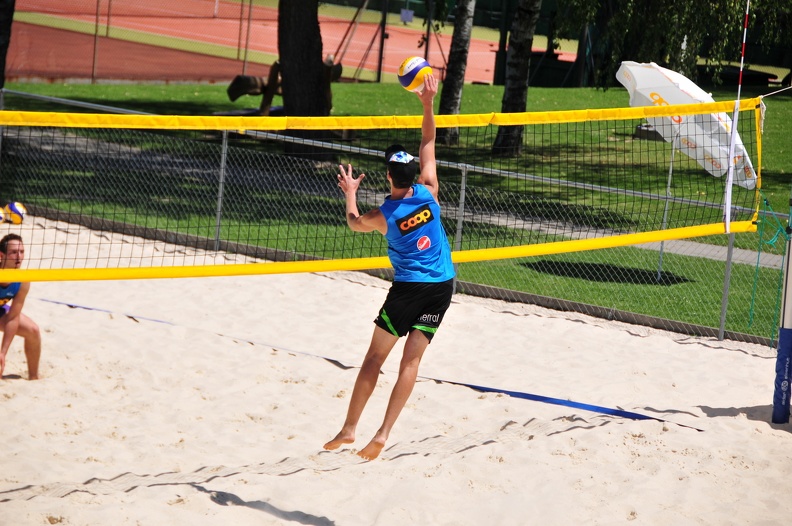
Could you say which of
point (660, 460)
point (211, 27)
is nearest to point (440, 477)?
point (660, 460)

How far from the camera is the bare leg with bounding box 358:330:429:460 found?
5.33 m

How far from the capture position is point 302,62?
16.5 m

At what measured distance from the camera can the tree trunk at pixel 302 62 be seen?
16.1 metres

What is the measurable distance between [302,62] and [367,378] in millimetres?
11918

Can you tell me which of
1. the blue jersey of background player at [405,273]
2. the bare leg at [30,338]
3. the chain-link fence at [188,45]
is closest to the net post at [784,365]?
the blue jersey of background player at [405,273]

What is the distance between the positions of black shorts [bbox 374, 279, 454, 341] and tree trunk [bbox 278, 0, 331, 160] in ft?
35.4

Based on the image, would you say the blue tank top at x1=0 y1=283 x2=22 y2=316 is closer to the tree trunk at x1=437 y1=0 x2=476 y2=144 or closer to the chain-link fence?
the tree trunk at x1=437 y1=0 x2=476 y2=144

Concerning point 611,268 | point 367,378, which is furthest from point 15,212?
point 611,268

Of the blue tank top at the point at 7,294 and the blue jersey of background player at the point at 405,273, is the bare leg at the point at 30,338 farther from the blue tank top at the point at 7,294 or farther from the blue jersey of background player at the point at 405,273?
the blue jersey of background player at the point at 405,273

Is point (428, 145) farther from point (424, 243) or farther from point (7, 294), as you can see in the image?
point (7, 294)

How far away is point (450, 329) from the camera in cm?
885

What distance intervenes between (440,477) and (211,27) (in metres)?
26.1

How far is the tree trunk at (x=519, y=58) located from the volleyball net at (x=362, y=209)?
422 mm

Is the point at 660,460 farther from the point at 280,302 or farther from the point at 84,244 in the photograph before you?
the point at 84,244
